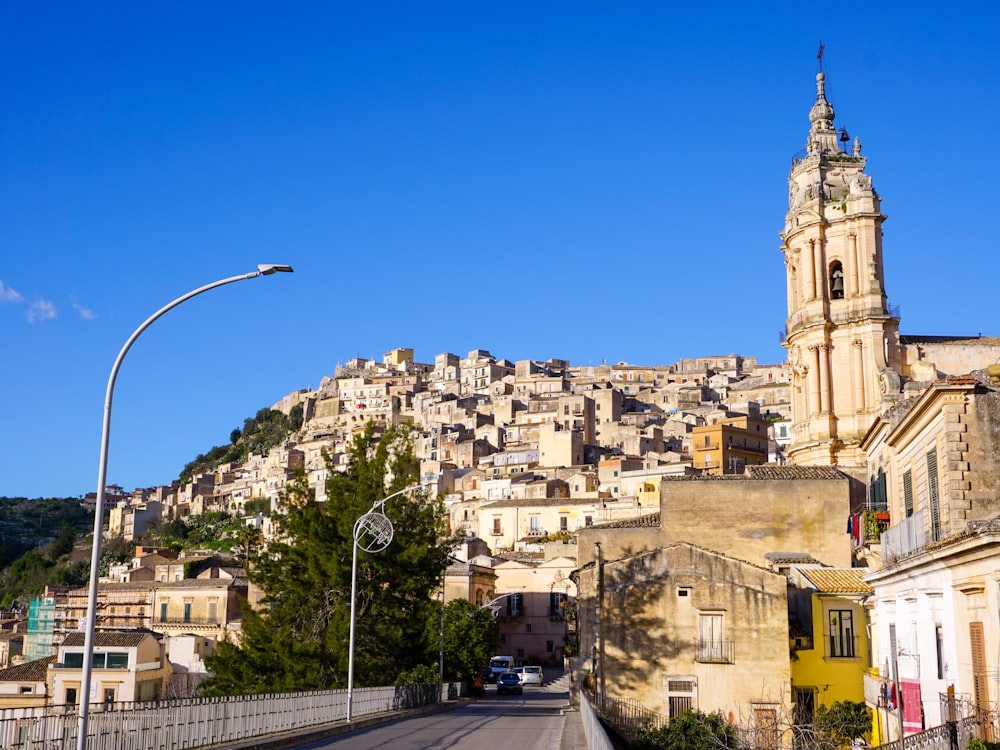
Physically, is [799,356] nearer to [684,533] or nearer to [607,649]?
[684,533]

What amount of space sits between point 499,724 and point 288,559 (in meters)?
A: 15.9

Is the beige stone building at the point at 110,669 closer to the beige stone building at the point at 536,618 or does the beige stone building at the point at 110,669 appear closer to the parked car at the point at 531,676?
the parked car at the point at 531,676

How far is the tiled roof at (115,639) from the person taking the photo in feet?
195

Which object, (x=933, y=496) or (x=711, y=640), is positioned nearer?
(x=933, y=496)

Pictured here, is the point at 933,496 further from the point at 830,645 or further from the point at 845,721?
the point at 830,645

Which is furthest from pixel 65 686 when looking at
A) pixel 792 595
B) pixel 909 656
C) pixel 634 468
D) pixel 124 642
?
pixel 634 468

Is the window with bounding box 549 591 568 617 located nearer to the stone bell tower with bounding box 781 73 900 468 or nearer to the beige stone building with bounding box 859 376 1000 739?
the stone bell tower with bounding box 781 73 900 468

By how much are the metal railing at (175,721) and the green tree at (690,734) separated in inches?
347

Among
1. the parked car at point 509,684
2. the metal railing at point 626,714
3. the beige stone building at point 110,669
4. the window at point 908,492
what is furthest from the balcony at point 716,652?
the beige stone building at point 110,669

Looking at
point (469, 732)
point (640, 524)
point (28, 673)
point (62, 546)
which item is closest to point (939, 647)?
point (469, 732)

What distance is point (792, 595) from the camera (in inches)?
1586

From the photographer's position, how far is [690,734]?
3222 cm

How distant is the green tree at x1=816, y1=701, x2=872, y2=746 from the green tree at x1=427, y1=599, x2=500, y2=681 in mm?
21303

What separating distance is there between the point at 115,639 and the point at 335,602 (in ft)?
71.0
